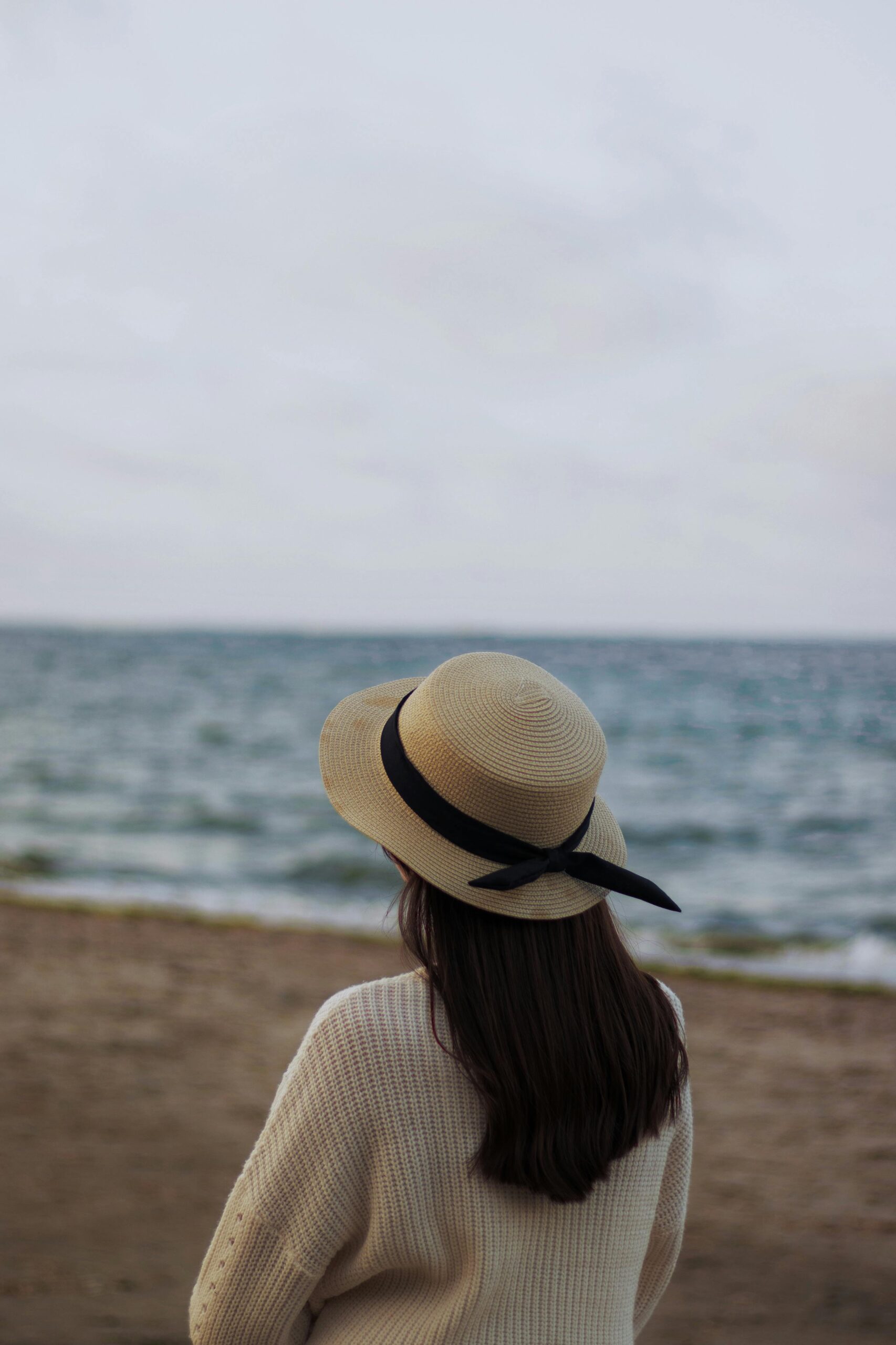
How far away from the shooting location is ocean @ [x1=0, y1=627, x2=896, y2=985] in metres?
8.66

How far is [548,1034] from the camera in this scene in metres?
1.12

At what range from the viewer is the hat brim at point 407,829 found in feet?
3.77

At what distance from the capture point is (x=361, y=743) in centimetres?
139

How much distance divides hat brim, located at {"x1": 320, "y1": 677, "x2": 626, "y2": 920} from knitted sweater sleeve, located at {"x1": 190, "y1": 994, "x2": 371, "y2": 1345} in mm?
190

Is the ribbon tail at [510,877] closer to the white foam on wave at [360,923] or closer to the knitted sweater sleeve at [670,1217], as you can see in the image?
the knitted sweater sleeve at [670,1217]

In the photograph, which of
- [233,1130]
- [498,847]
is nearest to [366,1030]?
[498,847]

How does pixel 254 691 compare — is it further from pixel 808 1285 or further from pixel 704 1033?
pixel 808 1285

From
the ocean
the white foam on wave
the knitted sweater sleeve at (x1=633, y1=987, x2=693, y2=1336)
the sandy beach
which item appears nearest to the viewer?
the knitted sweater sleeve at (x1=633, y1=987, x2=693, y2=1336)

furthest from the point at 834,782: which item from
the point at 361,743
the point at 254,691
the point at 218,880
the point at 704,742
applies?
the point at 254,691

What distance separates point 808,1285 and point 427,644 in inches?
2637

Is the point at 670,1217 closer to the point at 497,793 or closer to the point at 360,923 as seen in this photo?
the point at 497,793

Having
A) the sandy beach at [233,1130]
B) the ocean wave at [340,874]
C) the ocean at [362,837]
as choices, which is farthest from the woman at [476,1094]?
the ocean wave at [340,874]

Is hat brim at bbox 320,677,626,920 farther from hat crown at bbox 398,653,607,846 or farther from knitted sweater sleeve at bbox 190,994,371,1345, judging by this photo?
knitted sweater sleeve at bbox 190,994,371,1345

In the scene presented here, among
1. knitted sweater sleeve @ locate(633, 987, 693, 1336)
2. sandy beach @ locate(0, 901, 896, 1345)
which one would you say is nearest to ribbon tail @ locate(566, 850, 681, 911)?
knitted sweater sleeve @ locate(633, 987, 693, 1336)
